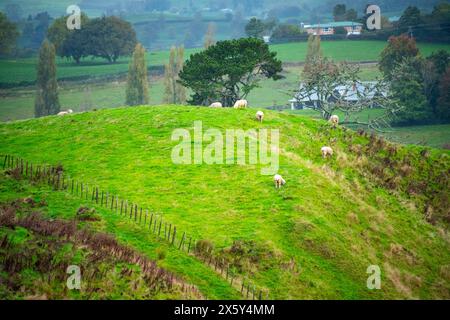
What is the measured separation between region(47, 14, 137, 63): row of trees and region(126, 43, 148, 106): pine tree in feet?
130

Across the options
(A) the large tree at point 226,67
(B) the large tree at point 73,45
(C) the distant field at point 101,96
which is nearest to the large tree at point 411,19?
(C) the distant field at point 101,96

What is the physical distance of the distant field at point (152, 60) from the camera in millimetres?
134000

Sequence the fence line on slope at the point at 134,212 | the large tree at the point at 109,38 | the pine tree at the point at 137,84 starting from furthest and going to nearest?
the large tree at the point at 109,38
the pine tree at the point at 137,84
the fence line on slope at the point at 134,212

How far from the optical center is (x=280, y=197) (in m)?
36.1

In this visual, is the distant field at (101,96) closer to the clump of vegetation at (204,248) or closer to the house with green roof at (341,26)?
the house with green roof at (341,26)

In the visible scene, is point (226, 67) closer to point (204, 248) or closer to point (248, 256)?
point (204, 248)

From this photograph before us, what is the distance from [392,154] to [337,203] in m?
13.5

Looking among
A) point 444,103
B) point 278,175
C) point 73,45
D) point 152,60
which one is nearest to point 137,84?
point 73,45

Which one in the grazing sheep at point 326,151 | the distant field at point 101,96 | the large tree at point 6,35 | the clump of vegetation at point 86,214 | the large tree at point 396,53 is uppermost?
the large tree at point 6,35

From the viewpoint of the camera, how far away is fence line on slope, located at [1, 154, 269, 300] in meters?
29.1

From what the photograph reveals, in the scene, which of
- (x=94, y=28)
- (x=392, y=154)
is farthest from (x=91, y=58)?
(x=392, y=154)

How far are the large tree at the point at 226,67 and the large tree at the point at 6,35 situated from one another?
334 ft

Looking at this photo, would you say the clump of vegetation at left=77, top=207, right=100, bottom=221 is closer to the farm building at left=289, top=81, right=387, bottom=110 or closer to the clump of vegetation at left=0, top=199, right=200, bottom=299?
the clump of vegetation at left=0, top=199, right=200, bottom=299
